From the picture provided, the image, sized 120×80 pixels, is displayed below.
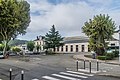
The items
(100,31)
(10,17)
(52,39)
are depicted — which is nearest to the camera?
(100,31)

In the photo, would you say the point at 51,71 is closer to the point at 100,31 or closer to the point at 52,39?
the point at 100,31

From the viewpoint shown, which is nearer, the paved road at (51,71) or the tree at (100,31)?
the paved road at (51,71)

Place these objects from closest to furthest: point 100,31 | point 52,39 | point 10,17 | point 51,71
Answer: point 51,71, point 100,31, point 10,17, point 52,39

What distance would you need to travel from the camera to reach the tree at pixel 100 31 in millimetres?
45188

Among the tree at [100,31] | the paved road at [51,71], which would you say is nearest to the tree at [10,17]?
the tree at [100,31]

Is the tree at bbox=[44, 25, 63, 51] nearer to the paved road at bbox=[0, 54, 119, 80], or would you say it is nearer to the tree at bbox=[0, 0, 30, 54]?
the tree at bbox=[0, 0, 30, 54]

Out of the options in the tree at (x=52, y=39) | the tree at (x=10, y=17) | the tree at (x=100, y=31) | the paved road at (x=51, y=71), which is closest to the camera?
the paved road at (x=51, y=71)

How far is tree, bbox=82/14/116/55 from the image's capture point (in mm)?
45188

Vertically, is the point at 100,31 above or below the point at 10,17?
below

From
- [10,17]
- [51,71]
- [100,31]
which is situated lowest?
[51,71]

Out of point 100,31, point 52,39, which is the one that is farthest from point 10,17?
point 52,39

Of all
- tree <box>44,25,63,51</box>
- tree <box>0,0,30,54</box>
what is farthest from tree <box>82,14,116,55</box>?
tree <box>44,25,63,51</box>

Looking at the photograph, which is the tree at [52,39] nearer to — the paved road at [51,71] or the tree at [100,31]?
the tree at [100,31]

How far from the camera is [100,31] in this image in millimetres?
45469
